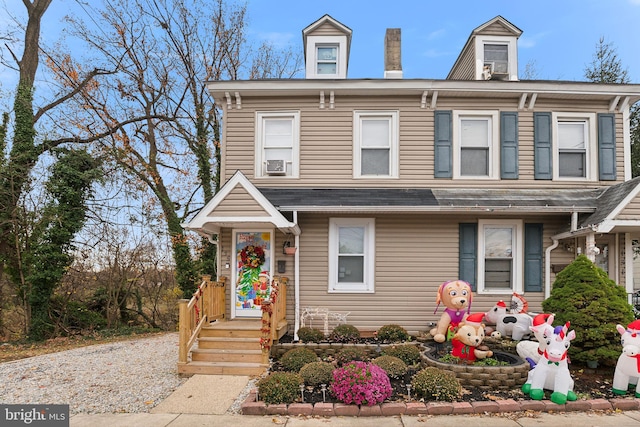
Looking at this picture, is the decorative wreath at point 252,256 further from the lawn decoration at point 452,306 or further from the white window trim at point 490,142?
the white window trim at point 490,142

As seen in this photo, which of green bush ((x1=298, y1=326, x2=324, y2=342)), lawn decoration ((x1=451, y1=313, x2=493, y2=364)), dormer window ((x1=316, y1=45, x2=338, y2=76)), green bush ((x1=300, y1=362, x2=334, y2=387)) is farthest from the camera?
dormer window ((x1=316, y1=45, x2=338, y2=76))

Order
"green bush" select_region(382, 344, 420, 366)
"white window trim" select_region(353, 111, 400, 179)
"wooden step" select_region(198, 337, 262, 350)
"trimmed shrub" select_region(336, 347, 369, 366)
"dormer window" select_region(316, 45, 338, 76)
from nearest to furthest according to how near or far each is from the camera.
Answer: "trimmed shrub" select_region(336, 347, 369, 366)
"green bush" select_region(382, 344, 420, 366)
"wooden step" select_region(198, 337, 262, 350)
"white window trim" select_region(353, 111, 400, 179)
"dormer window" select_region(316, 45, 338, 76)

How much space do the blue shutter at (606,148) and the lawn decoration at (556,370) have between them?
228 inches

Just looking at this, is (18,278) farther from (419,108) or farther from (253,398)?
(419,108)

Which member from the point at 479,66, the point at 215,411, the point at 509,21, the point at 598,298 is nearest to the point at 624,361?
the point at 598,298

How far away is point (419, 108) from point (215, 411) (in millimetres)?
7890

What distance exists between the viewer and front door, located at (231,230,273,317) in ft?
30.0

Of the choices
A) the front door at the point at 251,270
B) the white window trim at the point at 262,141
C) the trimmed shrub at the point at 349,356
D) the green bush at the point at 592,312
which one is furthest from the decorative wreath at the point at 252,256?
the green bush at the point at 592,312

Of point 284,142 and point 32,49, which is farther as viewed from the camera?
point 32,49

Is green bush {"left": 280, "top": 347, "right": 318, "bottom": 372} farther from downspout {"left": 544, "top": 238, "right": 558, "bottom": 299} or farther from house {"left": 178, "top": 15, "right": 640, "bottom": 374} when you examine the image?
downspout {"left": 544, "top": 238, "right": 558, "bottom": 299}

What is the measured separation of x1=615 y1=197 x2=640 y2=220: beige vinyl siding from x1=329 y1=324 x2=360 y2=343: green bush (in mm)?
5802

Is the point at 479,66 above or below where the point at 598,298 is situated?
above

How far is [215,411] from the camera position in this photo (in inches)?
214

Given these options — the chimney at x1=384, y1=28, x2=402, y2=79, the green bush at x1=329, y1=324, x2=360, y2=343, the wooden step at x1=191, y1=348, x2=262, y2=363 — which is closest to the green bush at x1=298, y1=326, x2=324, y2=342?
the green bush at x1=329, y1=324, x2=360, y2=343
